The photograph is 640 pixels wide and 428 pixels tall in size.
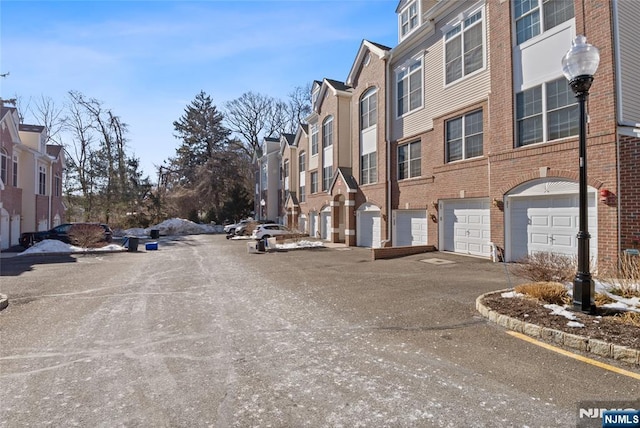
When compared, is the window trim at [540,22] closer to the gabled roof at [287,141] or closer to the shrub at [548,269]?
the shrub at [548,269]

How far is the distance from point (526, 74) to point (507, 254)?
19.3 feet

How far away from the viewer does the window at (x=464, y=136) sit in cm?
1397

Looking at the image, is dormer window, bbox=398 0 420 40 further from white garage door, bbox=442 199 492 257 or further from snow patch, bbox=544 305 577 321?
snow patch, bbox=544 305 577 321

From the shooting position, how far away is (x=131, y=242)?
68.0 ft

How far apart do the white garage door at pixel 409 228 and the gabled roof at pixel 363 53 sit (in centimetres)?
840

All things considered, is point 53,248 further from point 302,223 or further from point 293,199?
point 293,199

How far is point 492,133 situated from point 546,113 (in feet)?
6.26

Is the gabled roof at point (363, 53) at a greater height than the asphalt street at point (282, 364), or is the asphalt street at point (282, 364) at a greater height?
the gabled roof at point (363, 53)

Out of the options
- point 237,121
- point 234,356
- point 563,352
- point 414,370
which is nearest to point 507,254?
point 563,352

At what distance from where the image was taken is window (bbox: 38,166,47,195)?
26594 mm

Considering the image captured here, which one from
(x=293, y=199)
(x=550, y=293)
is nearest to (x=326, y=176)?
(x=293, y=199)

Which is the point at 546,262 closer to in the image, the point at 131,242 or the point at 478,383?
the point at 478,383

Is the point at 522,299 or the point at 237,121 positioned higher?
the point at 237,121

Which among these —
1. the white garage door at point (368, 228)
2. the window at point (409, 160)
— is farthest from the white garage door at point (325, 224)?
the window at point (409, 160)
